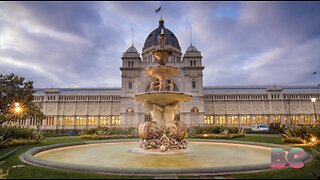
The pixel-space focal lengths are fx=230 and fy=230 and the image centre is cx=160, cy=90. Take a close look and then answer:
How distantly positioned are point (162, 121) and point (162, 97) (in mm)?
1944

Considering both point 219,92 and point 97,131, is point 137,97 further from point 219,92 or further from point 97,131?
point 219,92

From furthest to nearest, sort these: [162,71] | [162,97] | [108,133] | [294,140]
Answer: [108,133], [294,140], [162,71], [162,97]

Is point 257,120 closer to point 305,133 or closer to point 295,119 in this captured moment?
point 295,119

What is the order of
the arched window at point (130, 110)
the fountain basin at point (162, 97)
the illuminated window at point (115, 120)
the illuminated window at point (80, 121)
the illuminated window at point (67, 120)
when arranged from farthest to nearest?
the illuminated window at point (67, 120) < the illuminated window at point (80, 121) < the illuminated window at point (115, 120) < the arched window at point (130, 110) < the fountain basin at point (162, 97)

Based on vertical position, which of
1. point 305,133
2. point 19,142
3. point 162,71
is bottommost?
point 19,142

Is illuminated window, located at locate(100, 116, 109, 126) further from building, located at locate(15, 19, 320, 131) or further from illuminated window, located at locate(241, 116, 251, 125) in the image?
illuminated window, located at locate(241, 116, 251, 125)

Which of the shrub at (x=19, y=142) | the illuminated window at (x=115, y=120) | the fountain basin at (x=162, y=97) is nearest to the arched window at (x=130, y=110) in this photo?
the illuminated window at (x=115, y=120)

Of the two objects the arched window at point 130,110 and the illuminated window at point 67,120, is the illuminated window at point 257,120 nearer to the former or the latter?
the arched window at point 130,110

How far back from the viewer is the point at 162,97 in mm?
15320

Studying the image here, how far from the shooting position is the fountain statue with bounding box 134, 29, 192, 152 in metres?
14.7

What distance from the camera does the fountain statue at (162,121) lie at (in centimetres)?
1467

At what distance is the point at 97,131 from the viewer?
105 feet

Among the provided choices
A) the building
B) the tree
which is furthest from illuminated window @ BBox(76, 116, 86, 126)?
the tree

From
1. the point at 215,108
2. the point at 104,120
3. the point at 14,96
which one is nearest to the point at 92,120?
the point at 104,120
